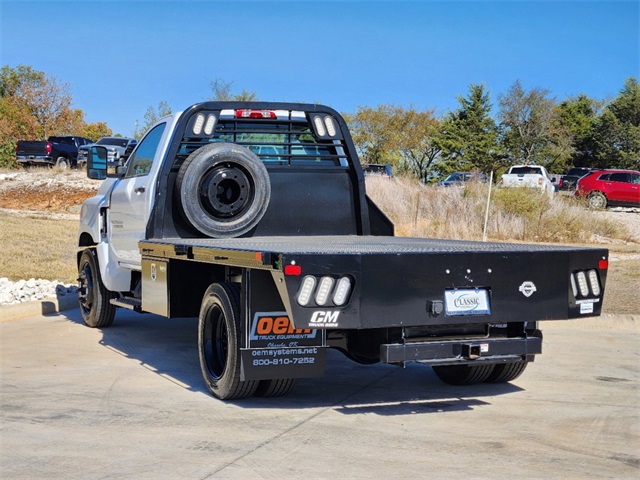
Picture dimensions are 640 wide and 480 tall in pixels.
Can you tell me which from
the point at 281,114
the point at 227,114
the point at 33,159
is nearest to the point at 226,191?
the point at 227,114

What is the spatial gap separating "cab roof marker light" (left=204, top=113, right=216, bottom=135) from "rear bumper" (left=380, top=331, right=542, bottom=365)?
339 centimetres

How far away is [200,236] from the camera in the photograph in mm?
8422

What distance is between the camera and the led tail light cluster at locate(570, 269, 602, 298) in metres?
6.63

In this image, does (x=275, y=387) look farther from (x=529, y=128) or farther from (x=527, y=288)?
(x=529, y=128)

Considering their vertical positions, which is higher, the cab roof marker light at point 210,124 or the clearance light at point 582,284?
the cab roof marker light at point 210,124

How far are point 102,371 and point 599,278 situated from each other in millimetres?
4287

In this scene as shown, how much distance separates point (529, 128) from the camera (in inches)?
2366

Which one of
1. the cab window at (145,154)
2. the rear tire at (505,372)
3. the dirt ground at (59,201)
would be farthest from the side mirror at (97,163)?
the dirt ground at (59,201)

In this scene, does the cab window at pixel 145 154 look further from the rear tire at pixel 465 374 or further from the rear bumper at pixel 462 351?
the rear bumper at pixel 462 351

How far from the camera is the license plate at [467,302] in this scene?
20.1 feet

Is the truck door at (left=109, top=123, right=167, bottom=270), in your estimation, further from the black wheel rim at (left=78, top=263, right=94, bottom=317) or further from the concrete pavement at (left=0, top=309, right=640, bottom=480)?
the concrete pavement at (left=0, top=309, right=640, bottom=480)

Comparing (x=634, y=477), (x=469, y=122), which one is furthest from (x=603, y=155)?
(x=634, y=477)

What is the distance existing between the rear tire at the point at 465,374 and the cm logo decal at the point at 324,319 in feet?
6.54

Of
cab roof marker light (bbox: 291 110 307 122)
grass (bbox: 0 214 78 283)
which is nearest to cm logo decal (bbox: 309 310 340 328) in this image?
cab roof marker light (bbox: 291 110 307 122)
